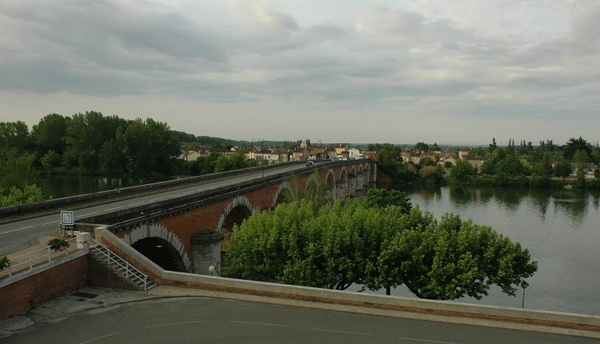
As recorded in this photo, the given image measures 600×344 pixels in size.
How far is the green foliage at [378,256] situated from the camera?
20422 millimetres

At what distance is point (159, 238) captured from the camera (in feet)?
74.9

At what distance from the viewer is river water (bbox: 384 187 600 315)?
101 feet

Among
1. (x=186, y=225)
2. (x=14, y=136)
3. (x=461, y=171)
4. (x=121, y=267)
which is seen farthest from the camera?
(x=461, y=171)

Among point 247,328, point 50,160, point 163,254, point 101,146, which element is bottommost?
point 163,254

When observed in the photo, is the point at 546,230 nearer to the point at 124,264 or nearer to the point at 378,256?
the point at 378,256

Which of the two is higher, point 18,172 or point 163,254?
point 18,172

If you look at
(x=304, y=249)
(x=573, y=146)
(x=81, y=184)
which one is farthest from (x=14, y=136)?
(x=573, y=146)

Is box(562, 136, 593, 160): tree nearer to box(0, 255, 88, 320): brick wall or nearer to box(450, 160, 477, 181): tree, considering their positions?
box(450, 160, 477, 181): tree

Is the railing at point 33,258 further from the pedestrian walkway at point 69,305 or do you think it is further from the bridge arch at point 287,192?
the bridge arch at point 287,192

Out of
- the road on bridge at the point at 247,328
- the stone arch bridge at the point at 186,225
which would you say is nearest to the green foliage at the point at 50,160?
the stone arch bridge at the point at 186,225

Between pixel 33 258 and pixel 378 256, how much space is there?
14.6 m

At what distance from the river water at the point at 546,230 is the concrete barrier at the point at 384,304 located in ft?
51.9

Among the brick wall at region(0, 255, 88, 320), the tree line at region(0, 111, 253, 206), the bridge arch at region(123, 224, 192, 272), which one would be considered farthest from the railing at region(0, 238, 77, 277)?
the tree line at region(0, 111, 253, 206)

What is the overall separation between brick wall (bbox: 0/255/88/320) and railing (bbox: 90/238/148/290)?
79 centimetres
